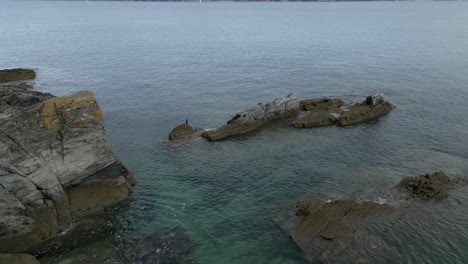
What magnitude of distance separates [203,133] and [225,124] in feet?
18.4

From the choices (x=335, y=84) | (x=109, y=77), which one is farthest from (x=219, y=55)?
(x=335, y=84)

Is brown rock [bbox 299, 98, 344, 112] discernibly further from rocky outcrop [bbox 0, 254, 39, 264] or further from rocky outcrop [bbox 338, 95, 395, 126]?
rocky outcrop [bbox 0, 254, 39, 264]

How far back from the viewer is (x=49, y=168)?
31.6 meters

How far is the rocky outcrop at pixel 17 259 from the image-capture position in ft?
84.4

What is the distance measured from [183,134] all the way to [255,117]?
10293 mm

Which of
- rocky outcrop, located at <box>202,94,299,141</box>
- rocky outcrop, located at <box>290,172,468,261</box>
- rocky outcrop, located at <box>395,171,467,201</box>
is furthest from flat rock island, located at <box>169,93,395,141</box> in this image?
rocky outcrop, located at <box>290,172,468,261</box>

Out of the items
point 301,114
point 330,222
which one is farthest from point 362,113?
point 330,222

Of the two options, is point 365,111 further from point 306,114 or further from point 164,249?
point 164,249

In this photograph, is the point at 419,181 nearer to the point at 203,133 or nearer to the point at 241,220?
the point at 241,220

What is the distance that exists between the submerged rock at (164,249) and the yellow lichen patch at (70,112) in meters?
11.6

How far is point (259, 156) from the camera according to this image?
1763 inches

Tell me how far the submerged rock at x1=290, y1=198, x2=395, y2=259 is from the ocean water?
105cm

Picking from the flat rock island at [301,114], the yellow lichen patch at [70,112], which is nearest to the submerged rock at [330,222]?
the yellow lichen patch at [70,112]

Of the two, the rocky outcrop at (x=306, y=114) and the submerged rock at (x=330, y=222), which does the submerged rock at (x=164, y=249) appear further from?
the rocky outcrop at (x=306, y=114)
